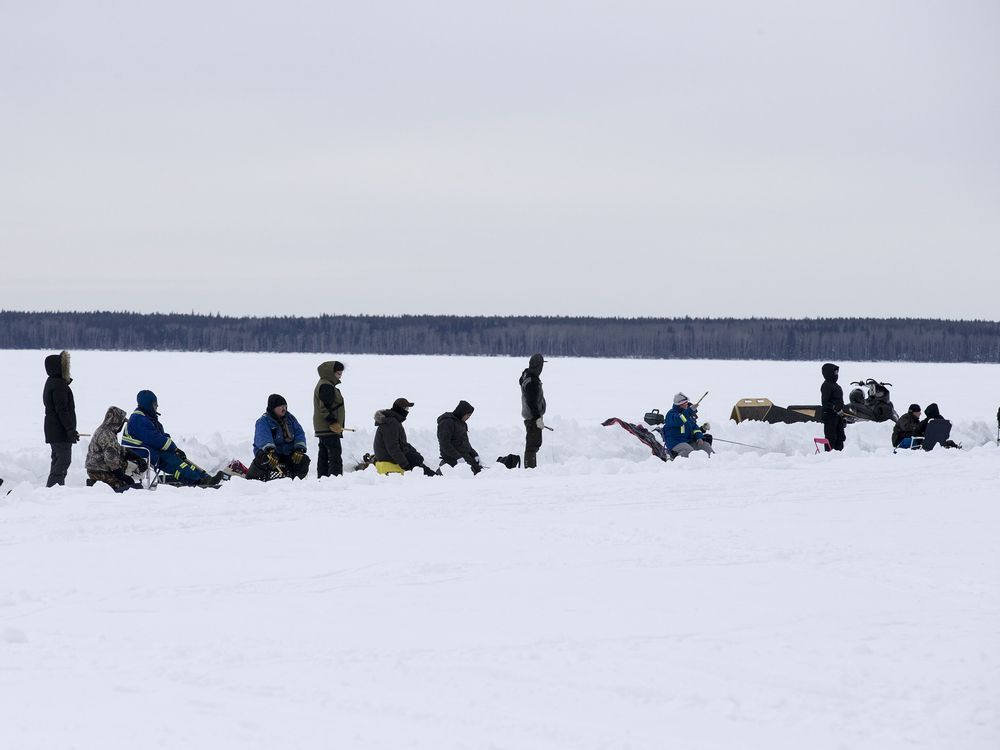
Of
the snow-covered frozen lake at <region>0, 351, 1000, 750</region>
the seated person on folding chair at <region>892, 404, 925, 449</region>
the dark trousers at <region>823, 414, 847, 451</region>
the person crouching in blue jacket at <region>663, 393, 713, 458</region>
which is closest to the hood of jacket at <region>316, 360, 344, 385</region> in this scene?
the snow-covered frozen lake at <region>0, 351, 1000, 750</region>

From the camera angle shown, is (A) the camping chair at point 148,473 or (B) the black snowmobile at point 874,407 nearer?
(A) the camping chair at point 148,473

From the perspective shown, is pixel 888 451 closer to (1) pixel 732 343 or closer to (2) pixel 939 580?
(2) pixel 939 580

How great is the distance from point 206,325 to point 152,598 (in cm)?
12550

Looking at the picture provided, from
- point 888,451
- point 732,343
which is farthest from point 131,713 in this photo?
point 732,343

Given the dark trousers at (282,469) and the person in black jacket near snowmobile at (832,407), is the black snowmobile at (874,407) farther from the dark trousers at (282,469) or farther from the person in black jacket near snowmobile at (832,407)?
the dark trousers at (282,469)

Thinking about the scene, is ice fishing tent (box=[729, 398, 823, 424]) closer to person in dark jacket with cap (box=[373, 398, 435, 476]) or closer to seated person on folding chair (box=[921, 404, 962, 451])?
Result: seated person on folding chair (box=[921, 404, 962, 451])

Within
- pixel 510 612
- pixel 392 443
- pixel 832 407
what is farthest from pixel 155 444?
pixel 832 407

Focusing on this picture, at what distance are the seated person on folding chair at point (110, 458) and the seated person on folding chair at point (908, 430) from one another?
957 cm

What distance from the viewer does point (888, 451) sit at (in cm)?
1410

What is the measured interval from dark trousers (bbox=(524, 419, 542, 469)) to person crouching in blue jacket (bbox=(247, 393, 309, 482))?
2820mm

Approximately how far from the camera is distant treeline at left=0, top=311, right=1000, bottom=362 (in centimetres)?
11512

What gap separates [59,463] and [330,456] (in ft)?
8.55

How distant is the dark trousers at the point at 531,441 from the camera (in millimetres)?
13102

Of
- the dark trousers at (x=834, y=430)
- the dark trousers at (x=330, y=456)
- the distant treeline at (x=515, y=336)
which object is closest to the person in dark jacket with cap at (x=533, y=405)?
the dark trousers at (x=330, y=456)
